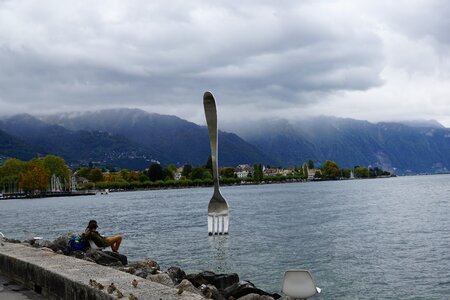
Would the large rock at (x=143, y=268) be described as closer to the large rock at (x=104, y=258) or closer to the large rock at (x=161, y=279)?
the large rock at (x=104, y=258)

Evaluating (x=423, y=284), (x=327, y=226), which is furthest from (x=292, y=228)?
(x=423, y=284)

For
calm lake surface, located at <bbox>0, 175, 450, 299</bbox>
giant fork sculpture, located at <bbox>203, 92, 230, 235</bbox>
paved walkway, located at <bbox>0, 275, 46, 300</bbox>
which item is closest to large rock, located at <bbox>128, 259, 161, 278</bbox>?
paved walkway, located at <bbox>0, 275, 46, 300</bbox>

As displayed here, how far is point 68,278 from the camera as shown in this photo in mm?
9828

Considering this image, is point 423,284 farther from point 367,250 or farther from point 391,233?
point 391,233

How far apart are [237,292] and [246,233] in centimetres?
2999

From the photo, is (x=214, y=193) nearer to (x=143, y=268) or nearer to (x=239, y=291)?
(x=143, y=268)

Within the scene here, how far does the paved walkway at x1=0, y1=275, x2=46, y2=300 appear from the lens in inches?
437

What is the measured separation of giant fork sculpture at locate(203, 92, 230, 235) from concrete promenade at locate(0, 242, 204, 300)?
23511 mm

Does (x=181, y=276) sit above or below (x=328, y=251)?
above

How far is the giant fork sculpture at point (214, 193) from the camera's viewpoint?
122ft

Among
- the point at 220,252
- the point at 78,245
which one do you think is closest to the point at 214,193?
the point at 220,252

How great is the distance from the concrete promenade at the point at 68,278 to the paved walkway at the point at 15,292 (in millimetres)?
111

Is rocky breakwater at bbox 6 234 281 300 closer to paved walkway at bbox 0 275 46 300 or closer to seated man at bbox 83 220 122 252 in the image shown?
seated man at bbox 83 220 122 252

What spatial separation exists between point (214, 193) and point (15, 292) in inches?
1092
